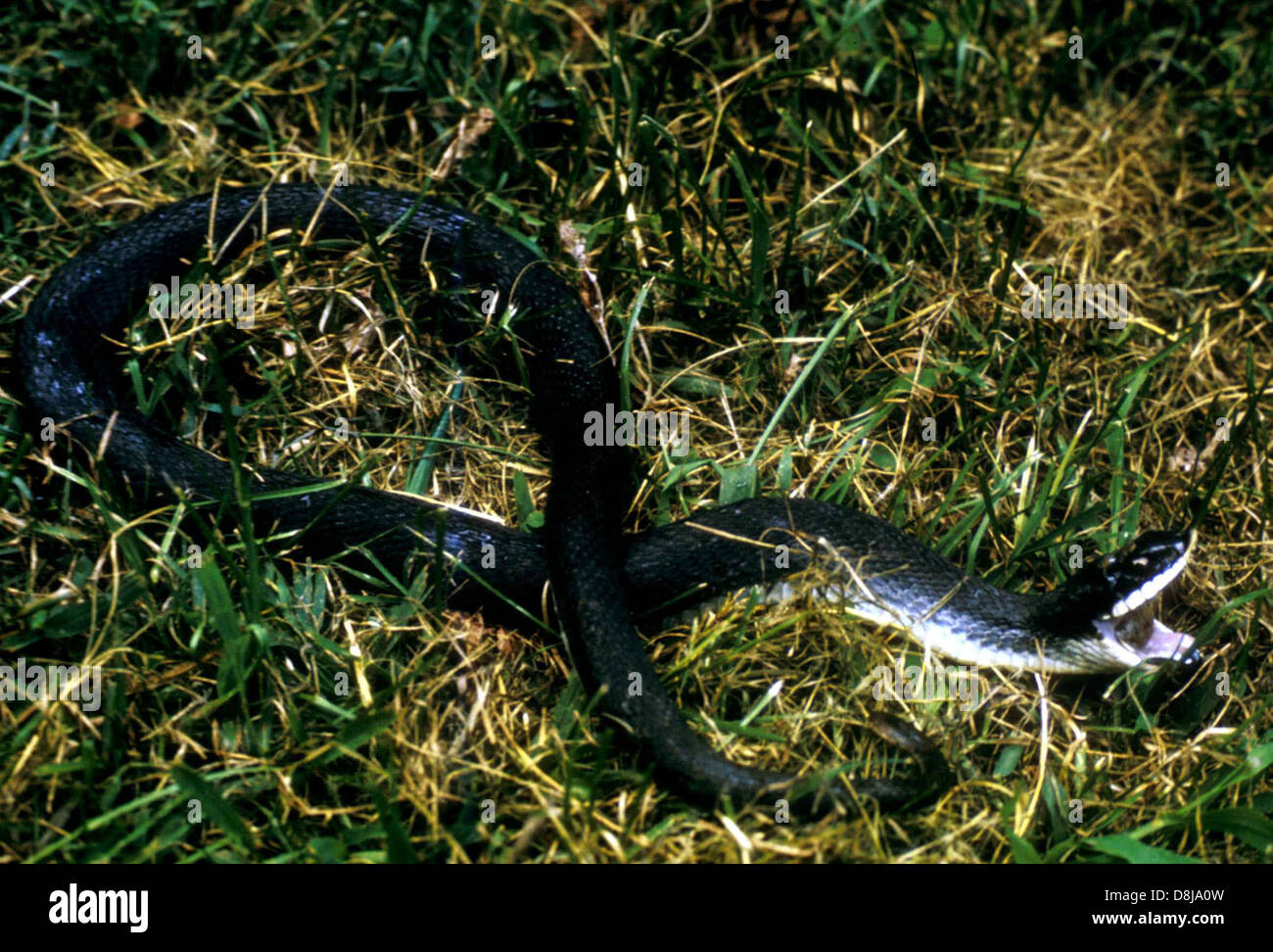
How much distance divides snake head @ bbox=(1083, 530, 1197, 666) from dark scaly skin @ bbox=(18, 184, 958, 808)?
85 cm

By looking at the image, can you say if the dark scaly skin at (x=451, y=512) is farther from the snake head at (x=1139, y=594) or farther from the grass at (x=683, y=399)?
the snake head at (x=1139, y=594)

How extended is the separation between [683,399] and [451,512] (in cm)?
104

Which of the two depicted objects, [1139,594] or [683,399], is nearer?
[1139,594]

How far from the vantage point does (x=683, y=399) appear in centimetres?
417

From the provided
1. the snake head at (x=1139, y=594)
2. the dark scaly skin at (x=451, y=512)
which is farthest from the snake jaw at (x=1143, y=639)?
the dark scaly skin at (x=451, y=512)

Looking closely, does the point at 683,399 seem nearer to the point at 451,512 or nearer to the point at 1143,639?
the point at 451,512

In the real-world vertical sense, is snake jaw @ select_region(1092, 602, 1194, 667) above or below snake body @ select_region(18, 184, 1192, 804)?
below

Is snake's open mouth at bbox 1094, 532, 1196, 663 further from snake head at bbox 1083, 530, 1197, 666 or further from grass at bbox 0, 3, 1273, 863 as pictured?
grass at bbox 0, 3, 1273, 863

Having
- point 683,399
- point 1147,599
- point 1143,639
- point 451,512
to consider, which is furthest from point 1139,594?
point 451,512

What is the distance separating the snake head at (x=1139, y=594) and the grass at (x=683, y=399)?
0.12 metres

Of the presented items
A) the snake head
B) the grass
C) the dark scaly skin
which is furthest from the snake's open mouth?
the dark scaly skin

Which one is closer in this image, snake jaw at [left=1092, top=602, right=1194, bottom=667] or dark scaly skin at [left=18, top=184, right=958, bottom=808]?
dark scaly skin at [left=18, top=184, right=958, bottom=808]

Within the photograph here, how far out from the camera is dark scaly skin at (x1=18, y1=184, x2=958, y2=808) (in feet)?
10.6

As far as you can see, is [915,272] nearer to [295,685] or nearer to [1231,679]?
[1231,679]
